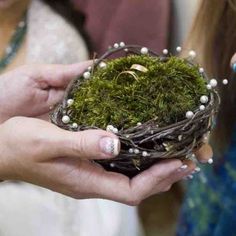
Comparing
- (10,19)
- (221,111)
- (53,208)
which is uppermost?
(10,19)

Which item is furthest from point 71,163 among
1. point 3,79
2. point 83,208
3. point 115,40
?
point 115,40

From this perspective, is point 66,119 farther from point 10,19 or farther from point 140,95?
point 10,19

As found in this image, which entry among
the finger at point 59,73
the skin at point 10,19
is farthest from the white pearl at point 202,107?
the skin at point 10,19

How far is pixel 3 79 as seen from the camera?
3.06 ft

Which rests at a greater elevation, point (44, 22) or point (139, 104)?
point (44, 22)

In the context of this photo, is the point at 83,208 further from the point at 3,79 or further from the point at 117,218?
the point at 3,79

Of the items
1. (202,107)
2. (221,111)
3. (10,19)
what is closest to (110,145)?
(202,107)

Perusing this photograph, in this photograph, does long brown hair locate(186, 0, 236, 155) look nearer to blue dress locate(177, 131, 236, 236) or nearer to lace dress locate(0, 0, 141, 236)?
blue dress locate(177, 131, 236, 236)

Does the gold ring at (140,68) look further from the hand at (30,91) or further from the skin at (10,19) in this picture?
the skin at (10,19)

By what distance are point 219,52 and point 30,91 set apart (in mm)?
363

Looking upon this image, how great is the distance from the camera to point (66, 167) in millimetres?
703

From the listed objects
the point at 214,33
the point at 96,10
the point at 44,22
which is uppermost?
the point at 96,10

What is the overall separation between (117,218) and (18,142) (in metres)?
0.53

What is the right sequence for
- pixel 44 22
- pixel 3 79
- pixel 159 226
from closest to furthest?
pixel 3 79 < pixel 44 22 < pixel 159 226
